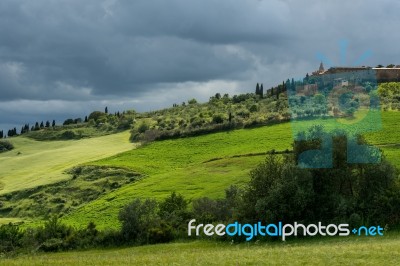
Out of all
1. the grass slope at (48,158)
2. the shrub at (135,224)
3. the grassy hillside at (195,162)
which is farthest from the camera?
the grass slope at (48,158)

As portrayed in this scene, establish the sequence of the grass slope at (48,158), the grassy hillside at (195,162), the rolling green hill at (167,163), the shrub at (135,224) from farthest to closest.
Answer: the grass slope at (48,158) → the rolling green hill at (167,163) → the grassy hillside at (195,162) → the shrub at (135,224)

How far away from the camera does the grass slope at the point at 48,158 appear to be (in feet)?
358

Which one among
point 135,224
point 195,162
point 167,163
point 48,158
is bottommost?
point 135,224

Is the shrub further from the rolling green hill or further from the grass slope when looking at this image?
the grass slope

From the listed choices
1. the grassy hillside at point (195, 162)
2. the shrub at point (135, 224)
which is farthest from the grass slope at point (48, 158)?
the shrub at point (135, 224)

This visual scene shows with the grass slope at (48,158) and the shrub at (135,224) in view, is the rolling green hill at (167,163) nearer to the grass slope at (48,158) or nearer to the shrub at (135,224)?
the grass slope at (48,158)

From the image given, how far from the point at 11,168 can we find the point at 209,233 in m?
94.4

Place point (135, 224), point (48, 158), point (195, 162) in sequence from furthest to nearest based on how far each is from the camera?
point (48, 158) < point (195, 162) < point (135, 224)

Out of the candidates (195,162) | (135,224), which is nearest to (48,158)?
(195,162)

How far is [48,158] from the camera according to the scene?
137500 mm

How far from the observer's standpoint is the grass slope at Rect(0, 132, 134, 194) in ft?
358

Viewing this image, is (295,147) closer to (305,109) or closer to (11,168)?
(305,109)

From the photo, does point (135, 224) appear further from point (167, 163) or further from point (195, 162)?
point (167, 163)

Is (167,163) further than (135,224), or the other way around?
(167,163)
